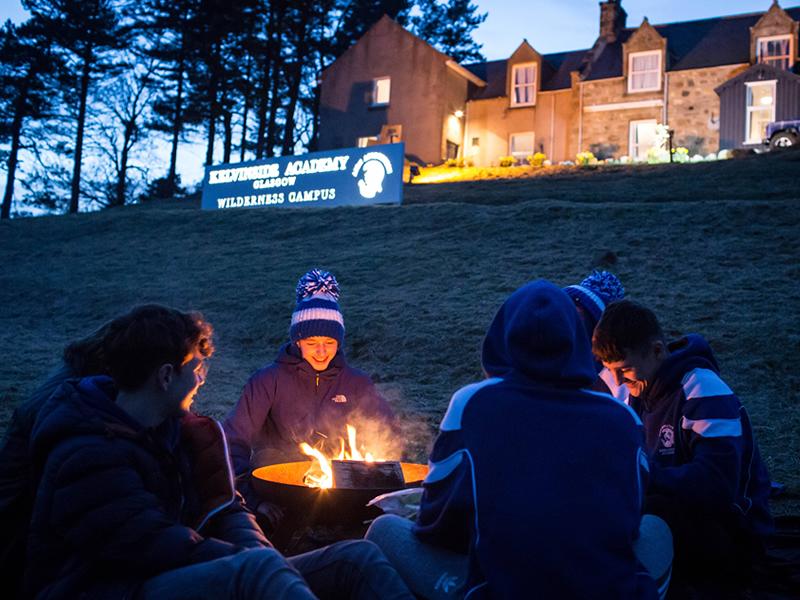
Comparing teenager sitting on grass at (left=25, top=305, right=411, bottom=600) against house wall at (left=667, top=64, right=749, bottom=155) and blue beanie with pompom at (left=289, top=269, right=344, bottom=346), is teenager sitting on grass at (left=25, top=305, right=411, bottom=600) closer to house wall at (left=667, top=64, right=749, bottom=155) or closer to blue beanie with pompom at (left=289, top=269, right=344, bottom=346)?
blue beanie with pompom at (left=289, top=269, right=344, bottom=346)

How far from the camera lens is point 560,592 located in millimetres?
2092

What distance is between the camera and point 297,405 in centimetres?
452

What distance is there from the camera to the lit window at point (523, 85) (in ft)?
100

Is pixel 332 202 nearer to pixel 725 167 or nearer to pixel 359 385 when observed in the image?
pixel 725 167

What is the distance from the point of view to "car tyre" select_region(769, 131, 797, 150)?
72.1ft

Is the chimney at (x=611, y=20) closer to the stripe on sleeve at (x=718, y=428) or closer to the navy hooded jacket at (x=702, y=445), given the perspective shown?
the navy hooded jacket at (x=702, y=445)

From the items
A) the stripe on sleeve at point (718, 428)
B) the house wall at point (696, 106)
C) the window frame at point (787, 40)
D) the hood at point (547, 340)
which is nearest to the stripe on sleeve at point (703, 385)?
the stripe on sleeve at point (718, 428)

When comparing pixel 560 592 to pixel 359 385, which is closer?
pixel 560 592

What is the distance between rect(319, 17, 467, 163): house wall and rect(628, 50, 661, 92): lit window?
687cm

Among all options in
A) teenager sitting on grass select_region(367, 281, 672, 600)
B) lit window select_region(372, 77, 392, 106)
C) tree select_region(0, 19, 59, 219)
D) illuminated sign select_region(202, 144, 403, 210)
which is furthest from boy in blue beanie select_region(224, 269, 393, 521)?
tree select_region(0, 19, 59, 219)

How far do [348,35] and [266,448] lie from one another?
127ft

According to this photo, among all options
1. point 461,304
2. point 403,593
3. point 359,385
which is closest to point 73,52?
point 461,304

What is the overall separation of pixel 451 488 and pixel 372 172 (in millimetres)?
15832

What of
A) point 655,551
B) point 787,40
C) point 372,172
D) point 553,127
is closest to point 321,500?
point 655,551
